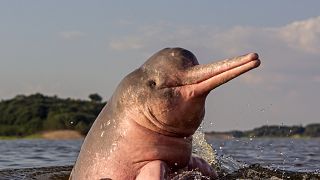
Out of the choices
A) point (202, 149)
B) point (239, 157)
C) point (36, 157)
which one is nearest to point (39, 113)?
point (36, 157)

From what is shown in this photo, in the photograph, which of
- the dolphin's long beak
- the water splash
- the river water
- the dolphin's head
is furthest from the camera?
the river water

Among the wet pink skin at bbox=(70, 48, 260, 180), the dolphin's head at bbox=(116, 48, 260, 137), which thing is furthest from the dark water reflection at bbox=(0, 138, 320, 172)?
the dolphin's head at bbox=(116, 48, 260, 137)

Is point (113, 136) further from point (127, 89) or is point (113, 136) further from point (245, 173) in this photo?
point (245, 173)

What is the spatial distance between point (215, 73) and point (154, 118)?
1019 millimetres

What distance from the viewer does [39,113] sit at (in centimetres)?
11494

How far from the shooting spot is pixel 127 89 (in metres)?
8.59

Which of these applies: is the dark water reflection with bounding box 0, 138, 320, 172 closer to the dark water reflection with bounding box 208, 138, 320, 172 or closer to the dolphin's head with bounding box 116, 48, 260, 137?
the dark water reflection with bounding box 208, 138, 320, 172

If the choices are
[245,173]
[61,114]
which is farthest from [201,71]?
[61,114]

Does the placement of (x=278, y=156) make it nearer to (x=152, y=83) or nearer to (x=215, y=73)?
(x=152, y=83)

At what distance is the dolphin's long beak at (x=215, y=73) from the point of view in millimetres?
7406

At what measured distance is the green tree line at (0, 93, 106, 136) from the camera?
108000mm

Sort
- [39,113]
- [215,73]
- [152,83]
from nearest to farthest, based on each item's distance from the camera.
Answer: [215,73] → [152,83] → [39,113]

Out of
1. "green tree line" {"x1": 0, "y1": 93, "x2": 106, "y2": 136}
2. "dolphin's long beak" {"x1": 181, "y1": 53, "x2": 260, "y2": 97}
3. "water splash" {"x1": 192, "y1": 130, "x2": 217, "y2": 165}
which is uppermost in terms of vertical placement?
"green tree line" {"x1": 0, "y1": 93, "x2": 106, "y2": 136}

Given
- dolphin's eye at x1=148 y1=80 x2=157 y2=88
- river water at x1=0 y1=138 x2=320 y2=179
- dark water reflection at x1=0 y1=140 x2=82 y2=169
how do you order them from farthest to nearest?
1. dark water reflection at x1=0 y1=140 x2=82 y2=169
2. river water at x1=0 y1=138 x2=320 y2=179
3. dolphin's eye at x1=148 y1=80 x2=157 y2=88
